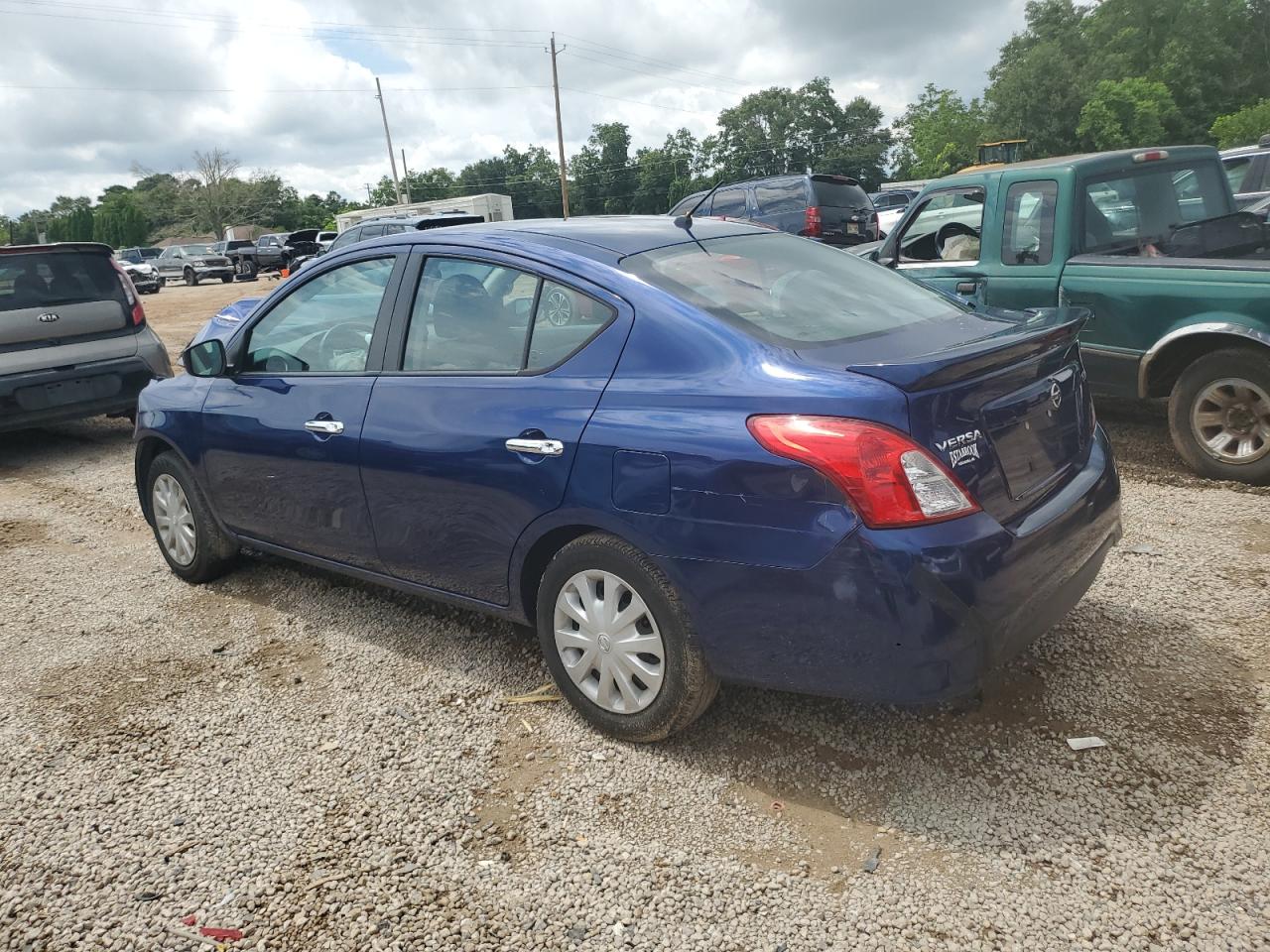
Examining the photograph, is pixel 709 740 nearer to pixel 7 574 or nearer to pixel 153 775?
pixel 153 775

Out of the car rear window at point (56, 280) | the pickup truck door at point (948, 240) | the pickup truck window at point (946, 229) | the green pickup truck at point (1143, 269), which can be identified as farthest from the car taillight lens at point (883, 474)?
the car rear window at point (56, 280)

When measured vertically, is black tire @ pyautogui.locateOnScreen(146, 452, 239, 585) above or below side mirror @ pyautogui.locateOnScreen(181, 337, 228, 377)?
below

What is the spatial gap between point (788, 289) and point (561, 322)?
80 cm

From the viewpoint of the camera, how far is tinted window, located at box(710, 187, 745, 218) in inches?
627

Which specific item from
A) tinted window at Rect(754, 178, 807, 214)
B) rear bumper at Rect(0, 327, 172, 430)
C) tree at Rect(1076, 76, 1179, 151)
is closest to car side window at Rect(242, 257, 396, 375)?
rear bumper at Rect(0, 327, 172, 430)

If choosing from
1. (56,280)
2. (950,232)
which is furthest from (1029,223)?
(56,280)

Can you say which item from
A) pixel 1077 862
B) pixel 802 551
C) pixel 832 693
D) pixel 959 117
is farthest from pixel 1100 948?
pixel 959 117

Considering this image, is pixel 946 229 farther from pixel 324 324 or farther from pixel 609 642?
pixel 609 642

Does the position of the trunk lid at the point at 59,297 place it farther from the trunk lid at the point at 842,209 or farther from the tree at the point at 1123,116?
the tree at the point at 1123,116

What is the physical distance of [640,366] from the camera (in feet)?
9.79

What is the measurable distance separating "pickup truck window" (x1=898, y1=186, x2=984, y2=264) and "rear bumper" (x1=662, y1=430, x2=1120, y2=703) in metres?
4.17

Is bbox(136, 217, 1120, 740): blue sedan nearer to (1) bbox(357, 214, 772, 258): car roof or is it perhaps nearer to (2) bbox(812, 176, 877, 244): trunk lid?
(1) bbox(357, 214, 772, 258): car roof

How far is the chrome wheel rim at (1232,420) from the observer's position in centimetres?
517

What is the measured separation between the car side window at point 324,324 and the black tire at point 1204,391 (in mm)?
4340
